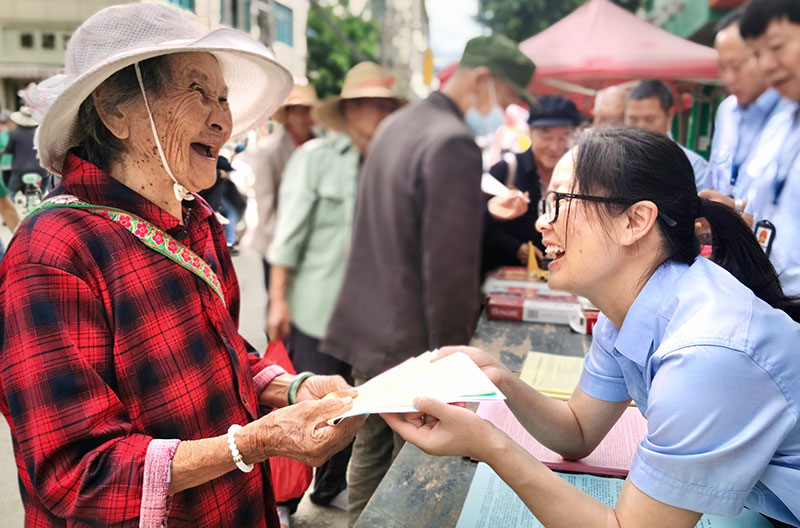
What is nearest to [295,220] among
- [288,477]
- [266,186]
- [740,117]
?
[266,186]

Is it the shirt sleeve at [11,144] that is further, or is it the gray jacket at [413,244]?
Result: the gray jacket at [413,244]

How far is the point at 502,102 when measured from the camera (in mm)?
3055

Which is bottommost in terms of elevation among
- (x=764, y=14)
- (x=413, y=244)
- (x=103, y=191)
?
(x=413, y=244)

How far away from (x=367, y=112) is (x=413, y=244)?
1593 mm

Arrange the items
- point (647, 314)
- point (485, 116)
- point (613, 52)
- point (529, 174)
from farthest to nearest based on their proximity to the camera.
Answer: point (613, 52), point (529, 174), point (485, 116), point (647, 314)

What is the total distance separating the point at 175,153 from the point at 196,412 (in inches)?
23.7

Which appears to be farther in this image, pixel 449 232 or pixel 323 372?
pixel 323 372

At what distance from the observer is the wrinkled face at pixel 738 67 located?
326cm

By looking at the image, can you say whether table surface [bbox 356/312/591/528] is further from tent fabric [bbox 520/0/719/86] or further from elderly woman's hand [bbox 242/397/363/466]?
tent fabric [bbox 520/0/719/86]

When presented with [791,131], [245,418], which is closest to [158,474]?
[245,418]

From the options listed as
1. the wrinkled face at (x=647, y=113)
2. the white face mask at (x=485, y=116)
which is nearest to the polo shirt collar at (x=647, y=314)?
the white face mask at (x=485, y=116)

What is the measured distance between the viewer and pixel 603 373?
1.54 metres

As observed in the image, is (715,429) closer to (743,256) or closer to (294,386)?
(743,256)

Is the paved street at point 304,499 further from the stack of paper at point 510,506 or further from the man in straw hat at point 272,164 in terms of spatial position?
the stack of paper at point 510,506
